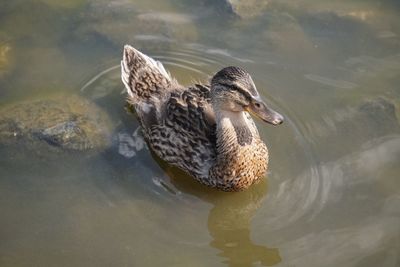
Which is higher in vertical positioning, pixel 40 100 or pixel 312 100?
pixel 312 100

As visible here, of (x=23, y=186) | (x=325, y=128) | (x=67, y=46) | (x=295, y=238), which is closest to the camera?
(x=295, y=238)

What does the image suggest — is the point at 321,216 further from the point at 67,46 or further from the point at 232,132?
the point at 67,46

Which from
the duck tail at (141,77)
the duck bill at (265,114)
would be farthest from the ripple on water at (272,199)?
the duck bill at (265,114)

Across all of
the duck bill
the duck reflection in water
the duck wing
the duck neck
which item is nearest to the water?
the duck reflection in water

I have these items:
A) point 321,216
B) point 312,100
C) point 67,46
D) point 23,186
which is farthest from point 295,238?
point 67,46

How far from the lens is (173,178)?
19.3 feet

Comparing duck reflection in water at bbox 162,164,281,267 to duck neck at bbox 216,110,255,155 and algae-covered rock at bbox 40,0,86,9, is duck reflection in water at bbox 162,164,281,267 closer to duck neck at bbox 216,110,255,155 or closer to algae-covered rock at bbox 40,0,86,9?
duck neck at bbox 216,110,255,155

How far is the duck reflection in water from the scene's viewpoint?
5.25 meters

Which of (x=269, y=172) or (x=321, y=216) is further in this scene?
(x=269, y=172)

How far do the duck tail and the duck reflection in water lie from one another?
0.85 meters

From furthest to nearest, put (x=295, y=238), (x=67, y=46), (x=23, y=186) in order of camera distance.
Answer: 1. (x=67, y=46)
2. (x=23, y=186)
3. (x=295, y=238)

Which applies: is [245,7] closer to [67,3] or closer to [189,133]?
[67,3]

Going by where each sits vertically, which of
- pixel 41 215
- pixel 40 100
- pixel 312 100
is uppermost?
pixel 312 100

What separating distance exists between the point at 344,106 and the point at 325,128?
409 millimetres
